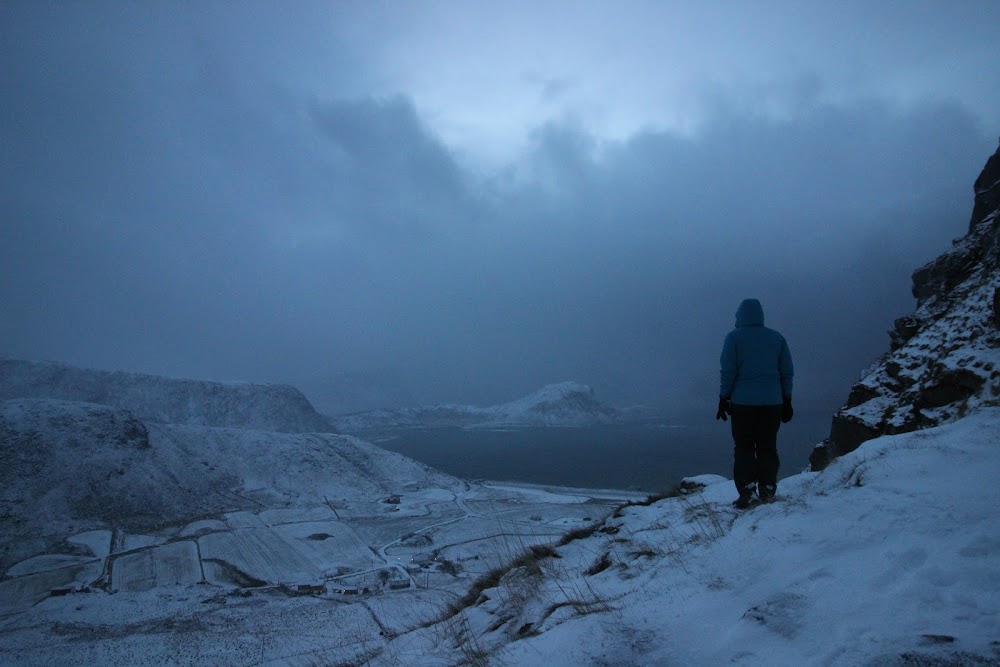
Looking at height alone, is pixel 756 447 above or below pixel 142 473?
above

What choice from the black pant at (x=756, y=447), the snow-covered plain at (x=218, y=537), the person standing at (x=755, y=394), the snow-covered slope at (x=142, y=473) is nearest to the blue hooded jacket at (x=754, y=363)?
the person standing at (x=755, y=394)

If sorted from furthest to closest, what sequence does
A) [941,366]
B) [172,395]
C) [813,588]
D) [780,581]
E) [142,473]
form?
1. [172,395]
2. [142,473]
3. [941,366]
4. [780,581]
5. [813,588]

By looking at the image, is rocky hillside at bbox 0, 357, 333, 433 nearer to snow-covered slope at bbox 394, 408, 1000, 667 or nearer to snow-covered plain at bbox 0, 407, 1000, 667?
snow-covered plain at bbox 0, 407, 1000, 667

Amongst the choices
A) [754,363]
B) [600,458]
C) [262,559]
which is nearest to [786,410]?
[754,363]

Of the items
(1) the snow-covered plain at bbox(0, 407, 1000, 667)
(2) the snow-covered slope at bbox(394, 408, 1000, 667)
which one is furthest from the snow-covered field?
(2) the snow-covered slope at bbox(394, 408, 1000, 667)

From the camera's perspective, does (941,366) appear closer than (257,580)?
Yes

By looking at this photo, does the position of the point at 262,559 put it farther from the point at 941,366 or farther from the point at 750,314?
the point at 941,366

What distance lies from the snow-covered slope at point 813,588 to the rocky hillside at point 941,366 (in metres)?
4.86

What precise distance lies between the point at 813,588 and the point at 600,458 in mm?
108949

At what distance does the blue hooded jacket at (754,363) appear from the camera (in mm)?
5629

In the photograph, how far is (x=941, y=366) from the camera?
1164cm

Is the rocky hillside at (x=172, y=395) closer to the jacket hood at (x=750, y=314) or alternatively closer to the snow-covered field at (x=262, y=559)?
the snow-covered field at (x=262, y=559)

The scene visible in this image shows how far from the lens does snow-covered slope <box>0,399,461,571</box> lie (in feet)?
151

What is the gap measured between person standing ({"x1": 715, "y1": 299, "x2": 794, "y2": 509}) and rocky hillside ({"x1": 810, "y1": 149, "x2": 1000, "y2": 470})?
3.61 metres
